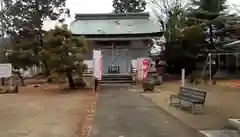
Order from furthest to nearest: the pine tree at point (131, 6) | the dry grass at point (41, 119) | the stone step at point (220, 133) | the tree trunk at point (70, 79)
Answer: the pine tree at point (131, 6) < the tree trunk at point (70, 79) < the dry grass at point (41, 119) < the stone step at point (220, 133)

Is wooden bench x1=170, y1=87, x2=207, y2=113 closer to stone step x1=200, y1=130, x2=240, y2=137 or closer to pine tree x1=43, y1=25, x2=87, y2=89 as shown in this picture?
stone step x1=200, y1=130, x2=240, y2=137

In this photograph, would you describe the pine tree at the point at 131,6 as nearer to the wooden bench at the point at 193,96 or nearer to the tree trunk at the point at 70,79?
the tree trunk at the point at 70,79

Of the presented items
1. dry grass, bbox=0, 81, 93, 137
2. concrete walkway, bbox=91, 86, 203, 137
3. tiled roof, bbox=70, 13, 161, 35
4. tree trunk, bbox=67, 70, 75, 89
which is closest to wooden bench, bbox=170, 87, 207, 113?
concrete walkway, bbox=91, 86, 203, 137

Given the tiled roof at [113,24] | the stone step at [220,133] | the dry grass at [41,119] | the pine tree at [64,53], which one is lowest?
the dry grass at [41,119]

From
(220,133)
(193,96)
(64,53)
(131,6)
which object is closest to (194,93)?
(193,96)

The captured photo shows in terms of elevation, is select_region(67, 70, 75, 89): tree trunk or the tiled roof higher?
the tiled roof

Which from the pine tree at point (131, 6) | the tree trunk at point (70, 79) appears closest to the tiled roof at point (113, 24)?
the tree trunk at point (70, 79)

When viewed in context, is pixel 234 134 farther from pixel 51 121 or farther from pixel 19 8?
pixel 19 8

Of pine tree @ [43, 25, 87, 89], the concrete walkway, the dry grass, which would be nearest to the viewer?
the concrete walkway

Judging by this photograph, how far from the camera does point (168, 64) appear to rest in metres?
39.2

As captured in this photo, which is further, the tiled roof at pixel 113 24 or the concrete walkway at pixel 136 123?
the tiled roof at pixel 113 24

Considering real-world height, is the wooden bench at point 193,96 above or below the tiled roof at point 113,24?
below

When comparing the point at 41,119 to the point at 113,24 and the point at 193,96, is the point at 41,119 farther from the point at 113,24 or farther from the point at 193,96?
the point at 113,24

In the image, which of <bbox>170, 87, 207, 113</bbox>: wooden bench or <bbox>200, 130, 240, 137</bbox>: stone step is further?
<bbox>170, 87, 207, 113</bbox>: wooden bench
